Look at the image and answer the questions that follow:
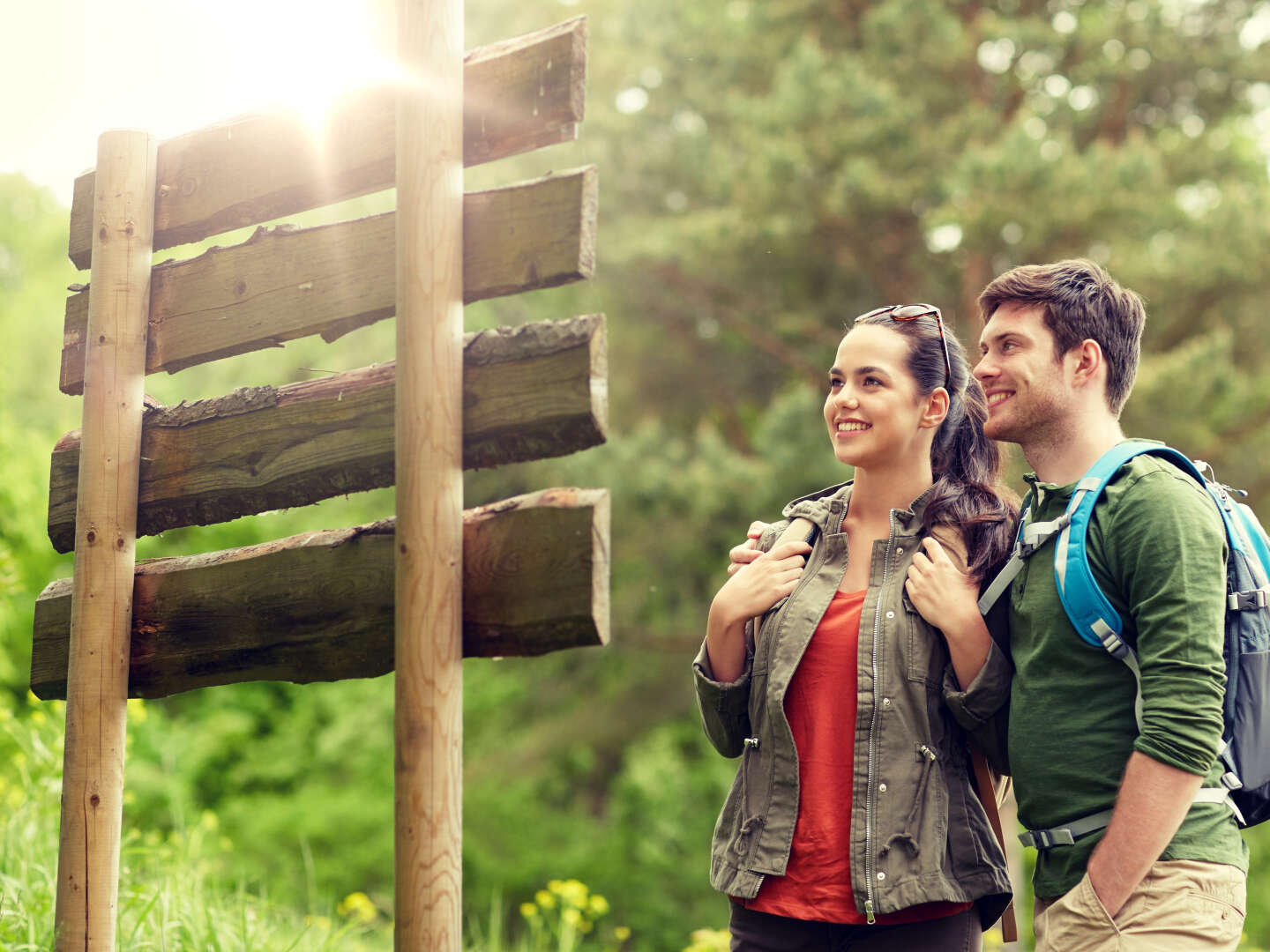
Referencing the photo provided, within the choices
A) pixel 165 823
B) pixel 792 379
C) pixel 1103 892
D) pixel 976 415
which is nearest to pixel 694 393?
pixel 792 379

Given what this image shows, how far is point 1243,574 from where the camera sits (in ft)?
6.52

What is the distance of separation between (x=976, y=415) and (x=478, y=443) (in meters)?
1.19

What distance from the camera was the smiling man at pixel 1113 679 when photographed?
1.89m

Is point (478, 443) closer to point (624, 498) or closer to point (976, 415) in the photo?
point (976, 415)

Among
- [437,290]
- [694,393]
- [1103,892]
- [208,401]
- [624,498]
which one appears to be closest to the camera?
[1103,892]

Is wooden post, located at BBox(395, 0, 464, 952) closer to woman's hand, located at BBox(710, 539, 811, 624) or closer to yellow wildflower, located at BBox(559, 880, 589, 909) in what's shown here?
woman's hand, located at BBox(710, 539, 811, 624)

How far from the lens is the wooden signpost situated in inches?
77.5

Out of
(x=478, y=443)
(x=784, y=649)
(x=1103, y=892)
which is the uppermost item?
(x=478, y=443)

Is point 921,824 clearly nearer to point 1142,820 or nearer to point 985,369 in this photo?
point 1142,820

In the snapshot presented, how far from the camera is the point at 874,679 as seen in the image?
227 centimetres

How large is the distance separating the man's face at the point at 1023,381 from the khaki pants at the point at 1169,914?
0.87 m

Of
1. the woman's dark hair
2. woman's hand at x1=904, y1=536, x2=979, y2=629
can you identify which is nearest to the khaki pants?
woman's hand at x1=904, y1=536, x2=979, y2=629

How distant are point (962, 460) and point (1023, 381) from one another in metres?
0.31

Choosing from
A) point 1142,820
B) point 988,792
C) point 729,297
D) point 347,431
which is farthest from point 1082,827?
point 729,297
